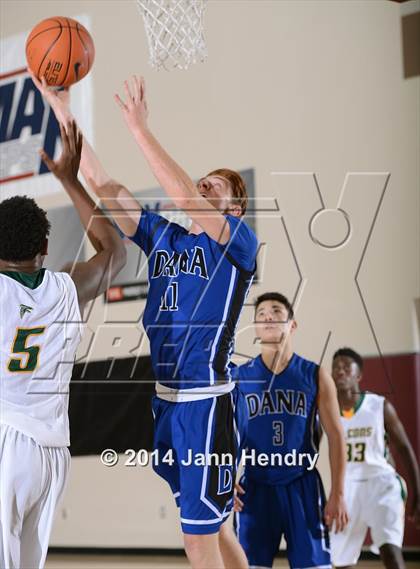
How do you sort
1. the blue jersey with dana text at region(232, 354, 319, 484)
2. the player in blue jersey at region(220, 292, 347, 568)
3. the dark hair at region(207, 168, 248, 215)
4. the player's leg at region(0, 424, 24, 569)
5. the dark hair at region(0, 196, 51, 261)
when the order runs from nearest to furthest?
1. the player's leg at region(0, 424, 24, 569)
2. the dark hair at region(0, 196, 51, 261)
3. the dark hair at region(207, 168, 248, 215)
4. the player in blue jersey at region(220, 292, 347, 568)
5. the blue jersey with dana text at region(232, 354, 319, 484)

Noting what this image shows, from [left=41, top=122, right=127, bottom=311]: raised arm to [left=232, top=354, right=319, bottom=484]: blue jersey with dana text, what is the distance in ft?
3.96

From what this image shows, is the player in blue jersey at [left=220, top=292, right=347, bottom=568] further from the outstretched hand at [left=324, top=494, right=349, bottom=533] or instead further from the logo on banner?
the logo on banner

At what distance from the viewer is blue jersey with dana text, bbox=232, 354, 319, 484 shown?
4828 millimetres

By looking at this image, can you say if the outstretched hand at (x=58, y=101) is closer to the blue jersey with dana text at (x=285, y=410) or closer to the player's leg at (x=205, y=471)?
the player's leg at (x=205, y=471)

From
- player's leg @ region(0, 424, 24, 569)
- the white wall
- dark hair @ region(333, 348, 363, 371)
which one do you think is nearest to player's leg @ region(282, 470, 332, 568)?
dark hair @ region(333, 348, 363, 371)

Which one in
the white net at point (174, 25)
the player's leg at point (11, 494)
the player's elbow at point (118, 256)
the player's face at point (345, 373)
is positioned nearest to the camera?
the player's leg at point (11, 494)

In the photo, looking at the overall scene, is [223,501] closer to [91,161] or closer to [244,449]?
[244,449]

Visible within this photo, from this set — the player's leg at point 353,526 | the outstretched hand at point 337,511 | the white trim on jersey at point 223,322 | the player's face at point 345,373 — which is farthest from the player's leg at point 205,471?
the player's face at point 345,373

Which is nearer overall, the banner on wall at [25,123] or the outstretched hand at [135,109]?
the outstretched hand at [135,109]

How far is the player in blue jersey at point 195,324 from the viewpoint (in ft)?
11.6

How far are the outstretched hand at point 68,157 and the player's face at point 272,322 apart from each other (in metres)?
1.77

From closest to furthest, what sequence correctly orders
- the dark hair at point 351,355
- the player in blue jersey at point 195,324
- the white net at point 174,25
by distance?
the player in blue jersey at point 195,324, the white net at point 174,25, the dark hair at point 351,355

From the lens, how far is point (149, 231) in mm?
Result: 3996

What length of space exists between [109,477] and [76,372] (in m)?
0.90
